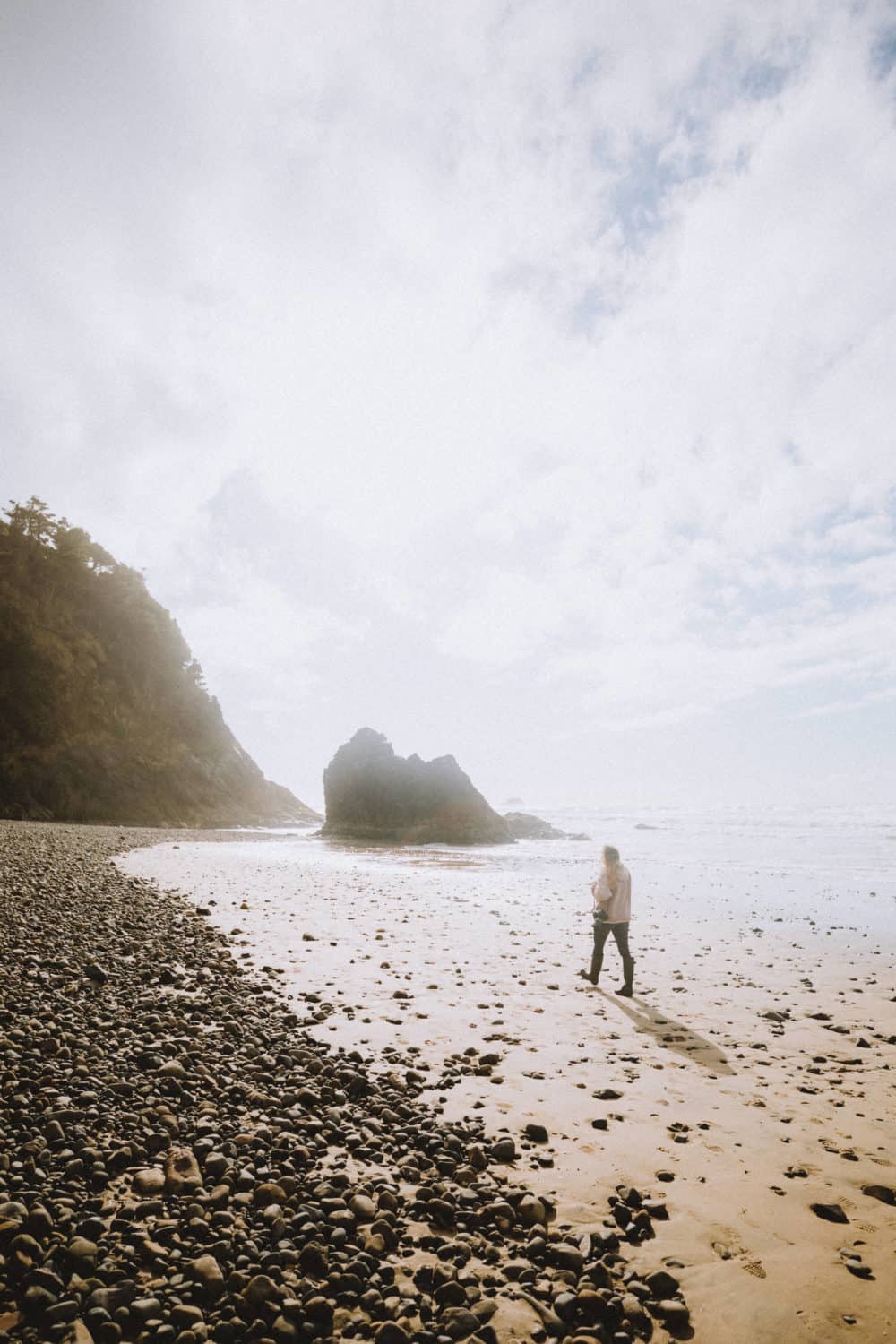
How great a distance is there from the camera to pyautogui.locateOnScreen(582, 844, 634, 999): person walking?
1123 centimetres

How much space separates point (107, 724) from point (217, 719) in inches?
586

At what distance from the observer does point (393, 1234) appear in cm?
432

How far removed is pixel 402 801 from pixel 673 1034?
45.0 m

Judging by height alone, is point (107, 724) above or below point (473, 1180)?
above

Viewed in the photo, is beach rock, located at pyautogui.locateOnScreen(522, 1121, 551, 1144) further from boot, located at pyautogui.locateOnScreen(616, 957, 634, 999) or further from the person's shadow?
boot, located at pyautogui.locateOnScreen(616, 957, 634, 999)

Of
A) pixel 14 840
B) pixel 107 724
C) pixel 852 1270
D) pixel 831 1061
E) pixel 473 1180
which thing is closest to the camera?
pixel 852 1270

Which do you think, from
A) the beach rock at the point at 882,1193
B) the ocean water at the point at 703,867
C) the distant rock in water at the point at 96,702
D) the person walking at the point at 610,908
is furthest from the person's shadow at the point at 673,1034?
the distant rock in water at the point at 96,702

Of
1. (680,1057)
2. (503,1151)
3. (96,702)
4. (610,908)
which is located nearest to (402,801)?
(96,702)

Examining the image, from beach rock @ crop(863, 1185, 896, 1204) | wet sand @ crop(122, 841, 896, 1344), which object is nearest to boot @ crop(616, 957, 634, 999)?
wet sand @ crop(122, 841, 896, 1344)

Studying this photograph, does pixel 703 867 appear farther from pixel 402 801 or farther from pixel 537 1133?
pixel 537 1133

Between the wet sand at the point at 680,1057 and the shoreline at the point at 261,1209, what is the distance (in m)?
0.53

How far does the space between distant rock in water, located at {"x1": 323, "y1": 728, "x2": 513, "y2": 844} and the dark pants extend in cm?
3854

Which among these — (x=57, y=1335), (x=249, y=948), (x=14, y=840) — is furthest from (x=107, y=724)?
(x=57, y=1335)

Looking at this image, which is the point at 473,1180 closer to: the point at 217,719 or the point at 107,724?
the point at 107,724
